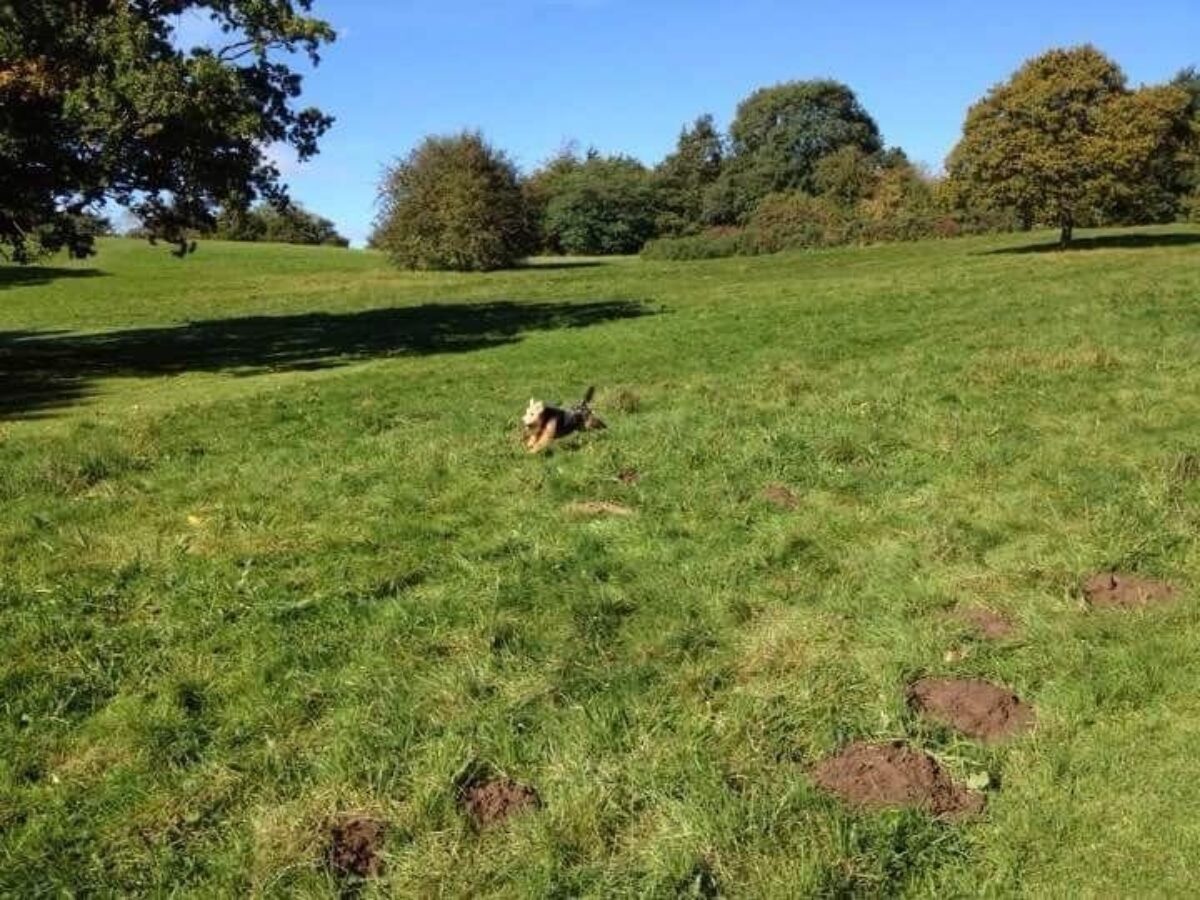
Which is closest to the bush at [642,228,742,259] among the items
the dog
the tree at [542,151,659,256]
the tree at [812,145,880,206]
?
the tree at [542,151,659,256]

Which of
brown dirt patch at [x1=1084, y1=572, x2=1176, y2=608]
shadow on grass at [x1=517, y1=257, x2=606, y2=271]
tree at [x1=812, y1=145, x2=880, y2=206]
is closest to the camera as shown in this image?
brown dirt patch at [x1=1084, y1=572, x2=1176, y2=608]

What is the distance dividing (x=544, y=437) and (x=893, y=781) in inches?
283

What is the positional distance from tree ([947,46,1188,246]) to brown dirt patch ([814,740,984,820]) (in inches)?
1574

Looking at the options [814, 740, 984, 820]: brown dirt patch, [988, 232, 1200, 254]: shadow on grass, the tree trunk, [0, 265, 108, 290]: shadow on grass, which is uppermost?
[0, 265, 108, 290]: shadow on grass

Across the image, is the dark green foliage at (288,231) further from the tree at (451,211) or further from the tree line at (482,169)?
the tree at (451,211)

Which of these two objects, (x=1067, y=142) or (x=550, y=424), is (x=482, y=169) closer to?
(x=1067, y=142)

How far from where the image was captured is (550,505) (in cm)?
934

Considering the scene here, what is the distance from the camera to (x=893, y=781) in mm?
4699

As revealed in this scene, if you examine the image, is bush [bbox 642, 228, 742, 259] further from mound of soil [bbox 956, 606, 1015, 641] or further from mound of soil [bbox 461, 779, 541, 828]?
mound of soil [bbox 461, 779, 541, 828]

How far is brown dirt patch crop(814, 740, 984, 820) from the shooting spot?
4543mm

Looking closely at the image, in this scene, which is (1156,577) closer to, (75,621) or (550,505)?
(550,505)

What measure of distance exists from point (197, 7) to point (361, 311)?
50.4 ft

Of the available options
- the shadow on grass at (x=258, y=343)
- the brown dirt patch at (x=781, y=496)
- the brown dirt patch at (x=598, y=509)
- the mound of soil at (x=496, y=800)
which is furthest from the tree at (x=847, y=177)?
the mound of soil at (x=496, y=800)

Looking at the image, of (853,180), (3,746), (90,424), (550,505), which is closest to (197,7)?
(90,424)
